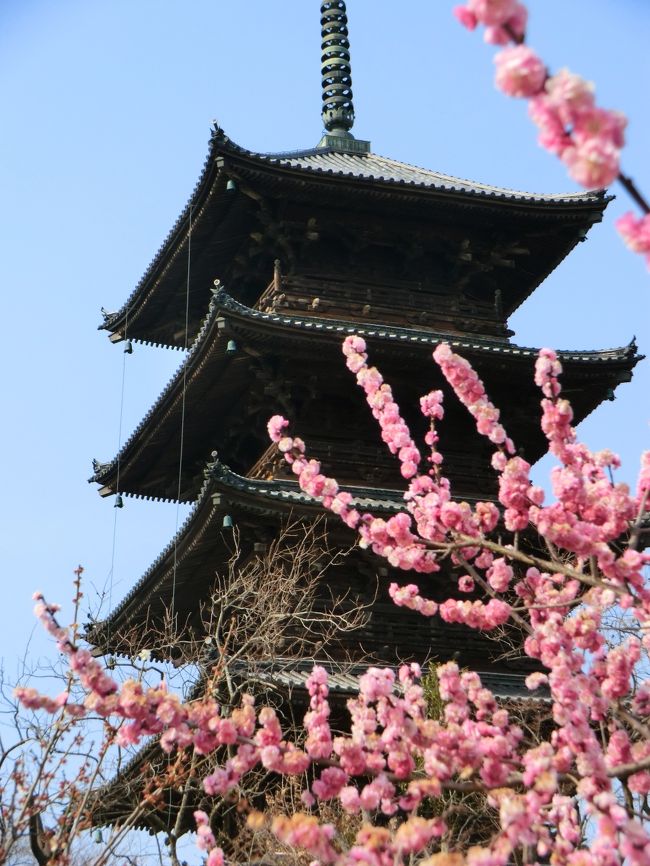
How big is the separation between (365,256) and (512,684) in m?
6.41

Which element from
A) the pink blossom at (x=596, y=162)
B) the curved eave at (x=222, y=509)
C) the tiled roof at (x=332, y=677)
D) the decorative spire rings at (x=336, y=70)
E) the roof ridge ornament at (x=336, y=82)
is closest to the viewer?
the pink blossom at (x=596, y=162)

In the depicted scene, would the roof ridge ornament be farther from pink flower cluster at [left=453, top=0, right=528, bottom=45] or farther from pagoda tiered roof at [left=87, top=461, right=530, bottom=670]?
pink flower cluster at [left=453, top=0, right=528, bottom=45]

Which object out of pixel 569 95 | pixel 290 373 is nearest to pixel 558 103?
pixel 569 95

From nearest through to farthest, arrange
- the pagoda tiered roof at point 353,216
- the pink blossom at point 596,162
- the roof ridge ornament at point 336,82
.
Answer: the pink blossom at point 596,162
the pagoda tiered roof at point 353,216
the roof ridge ornament at point 336,82

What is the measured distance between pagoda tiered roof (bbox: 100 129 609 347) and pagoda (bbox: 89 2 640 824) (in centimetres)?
3

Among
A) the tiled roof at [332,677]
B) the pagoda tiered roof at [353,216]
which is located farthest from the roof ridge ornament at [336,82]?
the tiled roof at [332,677]

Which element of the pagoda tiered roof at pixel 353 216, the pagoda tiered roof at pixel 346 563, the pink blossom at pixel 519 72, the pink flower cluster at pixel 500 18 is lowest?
the pink blossom at pixel 519 72

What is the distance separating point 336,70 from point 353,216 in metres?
6.13

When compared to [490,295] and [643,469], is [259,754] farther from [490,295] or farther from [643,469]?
[490,295]

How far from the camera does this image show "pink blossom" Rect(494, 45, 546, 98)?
382 centimetres

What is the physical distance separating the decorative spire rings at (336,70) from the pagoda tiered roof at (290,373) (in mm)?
5981

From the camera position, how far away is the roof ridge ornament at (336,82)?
21.2 m

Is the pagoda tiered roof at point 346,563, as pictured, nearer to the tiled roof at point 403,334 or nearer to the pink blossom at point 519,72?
the tiled roof at point 403,334

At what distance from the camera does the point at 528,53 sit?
3.84 metres
